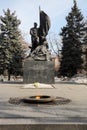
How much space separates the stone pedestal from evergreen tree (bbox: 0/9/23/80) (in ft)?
48.5

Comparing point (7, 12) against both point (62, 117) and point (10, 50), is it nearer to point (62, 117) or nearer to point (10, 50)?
point (10, 50)

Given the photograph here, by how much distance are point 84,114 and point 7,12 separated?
26431 millimetres

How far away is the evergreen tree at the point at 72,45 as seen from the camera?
2833 cm

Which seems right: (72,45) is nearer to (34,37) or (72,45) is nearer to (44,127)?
(34,37)

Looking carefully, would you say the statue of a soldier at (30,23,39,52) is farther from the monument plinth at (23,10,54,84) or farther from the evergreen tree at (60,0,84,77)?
the evergreen tree at (60,0,84,77)

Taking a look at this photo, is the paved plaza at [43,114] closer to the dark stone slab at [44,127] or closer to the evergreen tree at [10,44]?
the dark stone slab at [44,127]

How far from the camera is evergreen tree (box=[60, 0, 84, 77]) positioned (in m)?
28.3

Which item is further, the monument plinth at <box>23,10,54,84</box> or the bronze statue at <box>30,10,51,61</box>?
the bronze statue at <box>30,10,51,61</box>

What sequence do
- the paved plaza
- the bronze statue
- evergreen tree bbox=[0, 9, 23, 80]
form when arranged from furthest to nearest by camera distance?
evergreen tree bbox=[0, 9, 23, 80] < the bronze statue < the paved plaza

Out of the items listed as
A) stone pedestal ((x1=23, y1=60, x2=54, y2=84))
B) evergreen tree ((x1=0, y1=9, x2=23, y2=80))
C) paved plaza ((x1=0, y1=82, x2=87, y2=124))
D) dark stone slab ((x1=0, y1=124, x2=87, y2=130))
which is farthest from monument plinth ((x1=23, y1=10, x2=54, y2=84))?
evergreen tree ((x1=0, y1=9, x2=23, y2=80))

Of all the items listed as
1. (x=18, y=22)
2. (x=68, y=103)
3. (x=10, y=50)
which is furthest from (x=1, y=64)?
(x=68, y=103)

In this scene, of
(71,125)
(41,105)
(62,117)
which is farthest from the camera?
(41,105)

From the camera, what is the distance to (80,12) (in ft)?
100

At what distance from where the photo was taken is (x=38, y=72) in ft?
44.0
